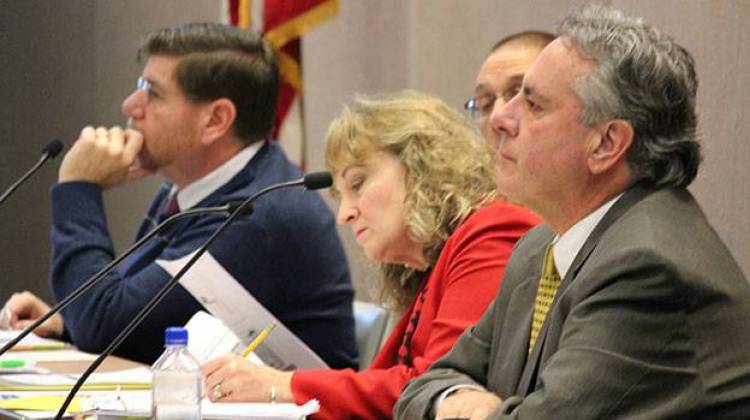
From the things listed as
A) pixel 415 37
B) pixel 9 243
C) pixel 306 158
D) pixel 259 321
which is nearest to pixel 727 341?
pixel 259 321

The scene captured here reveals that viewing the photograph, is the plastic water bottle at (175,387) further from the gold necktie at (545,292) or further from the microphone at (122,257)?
the gold necktie at (545,292)

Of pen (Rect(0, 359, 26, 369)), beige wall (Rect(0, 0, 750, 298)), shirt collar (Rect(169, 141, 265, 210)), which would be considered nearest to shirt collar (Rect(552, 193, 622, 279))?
beige wall (Rect(0, 0, 750, 298))

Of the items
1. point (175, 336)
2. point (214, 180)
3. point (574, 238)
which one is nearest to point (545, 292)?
point (574, 238)

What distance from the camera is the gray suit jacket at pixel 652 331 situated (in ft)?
5.98

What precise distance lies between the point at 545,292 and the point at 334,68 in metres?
3.11

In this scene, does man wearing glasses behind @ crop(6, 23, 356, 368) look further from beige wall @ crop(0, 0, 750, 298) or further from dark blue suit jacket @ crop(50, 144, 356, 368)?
beige wall @ crop(0, 0, 750, 298)

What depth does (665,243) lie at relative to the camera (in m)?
1.87

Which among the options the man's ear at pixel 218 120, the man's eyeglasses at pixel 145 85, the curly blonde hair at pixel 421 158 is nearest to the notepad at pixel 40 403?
the curly blonde hair at pixel 421 158

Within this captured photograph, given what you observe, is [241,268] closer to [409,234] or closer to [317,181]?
[409,234]

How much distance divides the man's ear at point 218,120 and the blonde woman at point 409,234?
86 cm

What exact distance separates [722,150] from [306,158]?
8.27 ft

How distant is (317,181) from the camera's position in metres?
2.38

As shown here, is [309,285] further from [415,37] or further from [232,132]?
[415,37]

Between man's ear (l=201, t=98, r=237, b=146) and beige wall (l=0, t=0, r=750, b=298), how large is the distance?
627 millimetres
